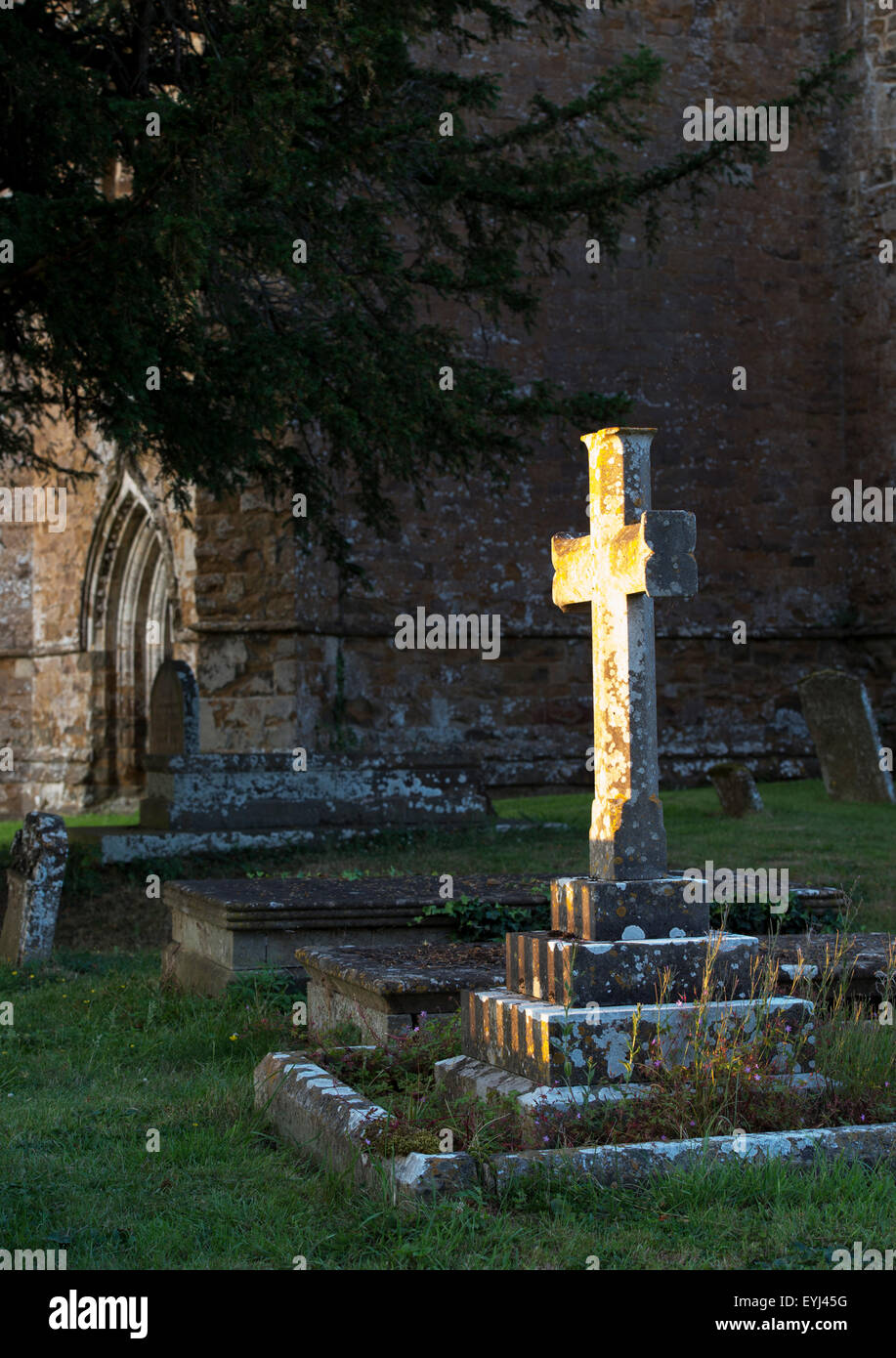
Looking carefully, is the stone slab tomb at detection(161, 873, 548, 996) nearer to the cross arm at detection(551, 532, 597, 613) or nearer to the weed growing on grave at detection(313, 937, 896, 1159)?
the weed growing on grave at detection(313, 937, 896, 1159)

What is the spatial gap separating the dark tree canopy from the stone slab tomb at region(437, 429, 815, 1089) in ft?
10.2

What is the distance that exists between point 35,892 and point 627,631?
441cm

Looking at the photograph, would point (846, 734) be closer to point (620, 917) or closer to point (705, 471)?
point (705, 471)

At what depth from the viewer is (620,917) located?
3.84 meters

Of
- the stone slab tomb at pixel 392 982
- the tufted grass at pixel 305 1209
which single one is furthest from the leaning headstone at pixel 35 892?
the tufted grass at pixel 305 1209

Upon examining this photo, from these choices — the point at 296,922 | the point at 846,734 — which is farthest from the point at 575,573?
the point at 846,734

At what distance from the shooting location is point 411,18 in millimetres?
8289

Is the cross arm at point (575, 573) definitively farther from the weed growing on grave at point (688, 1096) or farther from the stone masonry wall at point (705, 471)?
the stone masonry wall at point (705, 471)

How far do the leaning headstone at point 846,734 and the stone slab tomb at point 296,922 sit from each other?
268 inches

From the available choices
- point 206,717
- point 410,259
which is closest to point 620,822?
point 206,717

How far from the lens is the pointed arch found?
16219 millimetres

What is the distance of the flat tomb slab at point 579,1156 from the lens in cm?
325

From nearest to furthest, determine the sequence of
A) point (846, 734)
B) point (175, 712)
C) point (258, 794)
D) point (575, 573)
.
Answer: point (575, 573) < point (258, 794) < point (175, 712) < point (846, 734)
